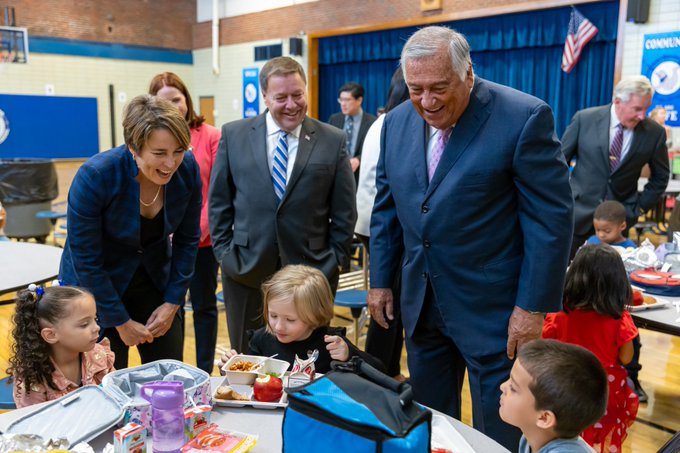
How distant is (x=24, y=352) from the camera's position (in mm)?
1997

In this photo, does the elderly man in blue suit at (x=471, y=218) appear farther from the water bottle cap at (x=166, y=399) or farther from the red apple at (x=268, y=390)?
the water bottle cap at (x=166, y=399)

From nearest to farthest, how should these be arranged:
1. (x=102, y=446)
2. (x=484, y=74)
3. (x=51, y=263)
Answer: (x=102, y=446) → (x=51, y=263) → (x=484, y=74)

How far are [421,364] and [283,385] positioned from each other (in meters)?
0.61

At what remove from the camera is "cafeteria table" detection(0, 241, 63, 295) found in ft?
9.26

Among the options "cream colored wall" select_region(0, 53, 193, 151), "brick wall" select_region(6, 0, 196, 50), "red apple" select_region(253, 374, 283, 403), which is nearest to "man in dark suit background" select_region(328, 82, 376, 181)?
"red apple" select_region(253, 374, 283, 403)

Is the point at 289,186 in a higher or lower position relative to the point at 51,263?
higher

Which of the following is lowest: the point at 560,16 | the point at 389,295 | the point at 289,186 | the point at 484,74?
the point at 389,295

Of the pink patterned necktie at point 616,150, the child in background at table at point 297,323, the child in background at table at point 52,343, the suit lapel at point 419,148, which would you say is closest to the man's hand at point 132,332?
the child in background at table at point 52,343

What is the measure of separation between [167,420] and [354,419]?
1.62 feet

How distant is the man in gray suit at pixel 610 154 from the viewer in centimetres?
415

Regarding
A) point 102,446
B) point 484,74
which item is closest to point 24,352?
point 102,446

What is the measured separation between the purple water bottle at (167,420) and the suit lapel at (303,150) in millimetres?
1378

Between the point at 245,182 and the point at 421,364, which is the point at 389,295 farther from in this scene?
the point at 245,182

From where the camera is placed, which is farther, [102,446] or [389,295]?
[389,295]
